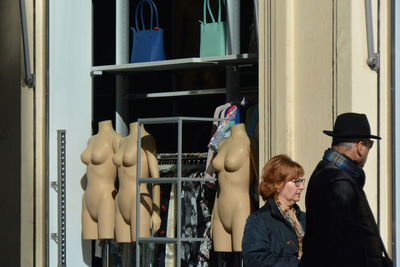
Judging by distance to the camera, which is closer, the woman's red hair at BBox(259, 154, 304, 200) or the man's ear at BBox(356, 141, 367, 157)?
the man's ear at BBox(356, 141, 367, 157)

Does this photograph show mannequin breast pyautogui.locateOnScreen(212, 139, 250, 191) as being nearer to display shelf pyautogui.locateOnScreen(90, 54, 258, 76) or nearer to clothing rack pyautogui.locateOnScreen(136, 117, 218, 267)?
clothing rack pyautogui.locateOnScreen(136, 117, 218, 267)

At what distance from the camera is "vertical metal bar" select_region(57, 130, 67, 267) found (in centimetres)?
1009

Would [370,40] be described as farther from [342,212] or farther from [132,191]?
[132,191]

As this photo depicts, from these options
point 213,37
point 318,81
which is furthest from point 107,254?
point 318,81

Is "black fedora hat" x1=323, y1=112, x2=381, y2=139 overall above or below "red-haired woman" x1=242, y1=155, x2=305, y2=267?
above

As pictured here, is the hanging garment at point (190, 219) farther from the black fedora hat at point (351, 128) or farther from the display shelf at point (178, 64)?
the black fedora hat at point (351, 128)

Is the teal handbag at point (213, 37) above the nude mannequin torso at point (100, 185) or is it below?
above

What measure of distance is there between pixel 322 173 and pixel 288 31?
87.6 inches

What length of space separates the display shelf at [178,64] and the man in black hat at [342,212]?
2.73 meters

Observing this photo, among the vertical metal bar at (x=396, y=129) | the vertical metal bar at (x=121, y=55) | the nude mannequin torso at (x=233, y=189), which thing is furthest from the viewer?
the vertical metal bar at (x=121, y=55)

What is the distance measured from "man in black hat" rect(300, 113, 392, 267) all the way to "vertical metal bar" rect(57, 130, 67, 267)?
13.5 feet

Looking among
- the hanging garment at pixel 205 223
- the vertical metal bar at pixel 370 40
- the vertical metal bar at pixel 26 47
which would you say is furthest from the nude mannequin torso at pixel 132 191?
the vertical metal bar at pixel 370 40

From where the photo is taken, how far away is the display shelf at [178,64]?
9109 mm

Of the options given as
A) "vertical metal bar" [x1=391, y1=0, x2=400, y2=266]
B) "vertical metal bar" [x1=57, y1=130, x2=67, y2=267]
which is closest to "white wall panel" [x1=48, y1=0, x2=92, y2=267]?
"vertical metal bar" [x1=57, y1=130, x2=67, y2=267]
